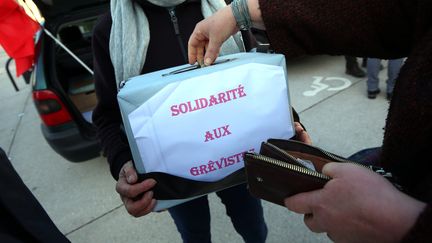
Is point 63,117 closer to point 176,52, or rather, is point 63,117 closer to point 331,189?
point 176,52

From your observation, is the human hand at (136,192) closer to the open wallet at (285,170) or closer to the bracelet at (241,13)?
the open wallet at (285,170)

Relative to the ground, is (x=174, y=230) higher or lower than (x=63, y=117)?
lower

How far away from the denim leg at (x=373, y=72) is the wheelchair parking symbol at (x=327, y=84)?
0.42 meters

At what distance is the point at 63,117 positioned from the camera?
265 cm

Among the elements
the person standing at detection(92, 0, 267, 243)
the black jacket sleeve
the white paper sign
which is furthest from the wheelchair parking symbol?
the white paper sign

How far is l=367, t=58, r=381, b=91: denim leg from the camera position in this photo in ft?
10.7

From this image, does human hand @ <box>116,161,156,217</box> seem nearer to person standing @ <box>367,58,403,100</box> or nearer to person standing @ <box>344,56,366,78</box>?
person standing @ <box>367,58,403,100</box>

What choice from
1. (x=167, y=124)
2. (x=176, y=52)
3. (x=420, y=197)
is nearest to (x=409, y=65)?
(x=420, y=197)

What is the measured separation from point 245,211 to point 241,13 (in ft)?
3.24

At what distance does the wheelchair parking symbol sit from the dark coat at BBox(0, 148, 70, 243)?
334 cm

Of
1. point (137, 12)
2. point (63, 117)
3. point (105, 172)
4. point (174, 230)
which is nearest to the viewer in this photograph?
point (137, 12)

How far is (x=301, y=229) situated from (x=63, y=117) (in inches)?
78.8

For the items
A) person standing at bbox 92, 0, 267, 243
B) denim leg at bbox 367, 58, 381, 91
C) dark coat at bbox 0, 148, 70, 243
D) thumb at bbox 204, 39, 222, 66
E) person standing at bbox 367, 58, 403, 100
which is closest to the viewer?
dark coat at bbox 0, 148, 70, 243

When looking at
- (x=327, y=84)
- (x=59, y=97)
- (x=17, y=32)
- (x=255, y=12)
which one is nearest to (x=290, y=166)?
(x=255, y=12)
